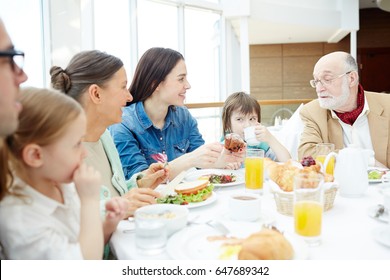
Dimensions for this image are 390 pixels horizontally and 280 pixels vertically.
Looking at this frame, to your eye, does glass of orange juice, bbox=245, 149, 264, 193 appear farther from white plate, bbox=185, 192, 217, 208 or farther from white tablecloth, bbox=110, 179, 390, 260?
white plate, bbox=185, 192, 217, 208

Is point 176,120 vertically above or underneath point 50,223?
above

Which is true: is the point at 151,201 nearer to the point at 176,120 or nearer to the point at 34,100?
the point at 34,100

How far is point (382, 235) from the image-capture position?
0.94 metres

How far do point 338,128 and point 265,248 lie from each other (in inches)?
66.6

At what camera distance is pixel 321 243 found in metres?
0.93

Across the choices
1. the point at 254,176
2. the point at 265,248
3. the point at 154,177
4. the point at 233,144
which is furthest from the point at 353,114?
the point at 265,248

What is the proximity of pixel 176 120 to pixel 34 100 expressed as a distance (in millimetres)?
1436

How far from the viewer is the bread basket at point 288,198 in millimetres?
1128

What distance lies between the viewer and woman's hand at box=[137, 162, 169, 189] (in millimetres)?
1563

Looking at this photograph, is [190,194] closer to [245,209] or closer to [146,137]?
[245,209]

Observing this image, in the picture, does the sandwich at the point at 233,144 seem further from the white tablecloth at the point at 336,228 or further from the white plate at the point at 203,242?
the white plate at the point at 203,242

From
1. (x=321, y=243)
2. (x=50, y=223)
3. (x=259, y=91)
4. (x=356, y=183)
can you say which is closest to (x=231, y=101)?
(x=356, y=183)

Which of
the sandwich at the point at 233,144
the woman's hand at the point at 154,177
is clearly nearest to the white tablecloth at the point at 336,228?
the woman's hand at the point at 154,177

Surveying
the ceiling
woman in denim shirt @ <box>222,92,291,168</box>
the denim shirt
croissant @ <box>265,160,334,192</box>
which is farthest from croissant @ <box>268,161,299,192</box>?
the ceiling
